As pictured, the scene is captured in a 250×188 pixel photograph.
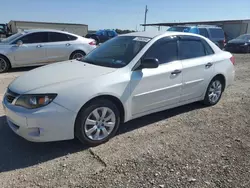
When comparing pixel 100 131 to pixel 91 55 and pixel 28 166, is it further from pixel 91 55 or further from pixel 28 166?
pixel 91 55

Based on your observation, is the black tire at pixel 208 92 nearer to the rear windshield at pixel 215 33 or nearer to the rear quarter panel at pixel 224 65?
the rear quarter panel at pixel 224 65

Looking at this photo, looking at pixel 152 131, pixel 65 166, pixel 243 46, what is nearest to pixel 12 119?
pixel 65 166

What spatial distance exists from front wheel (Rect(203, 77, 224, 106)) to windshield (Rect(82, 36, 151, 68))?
5.97 ft

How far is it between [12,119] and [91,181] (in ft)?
4.43

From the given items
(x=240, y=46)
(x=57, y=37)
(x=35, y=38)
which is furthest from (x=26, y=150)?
(x=240, y=46)

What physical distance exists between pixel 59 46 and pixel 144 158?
695 centimetres

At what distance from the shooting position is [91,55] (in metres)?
4.27

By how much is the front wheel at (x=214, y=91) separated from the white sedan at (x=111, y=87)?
0.12 ft

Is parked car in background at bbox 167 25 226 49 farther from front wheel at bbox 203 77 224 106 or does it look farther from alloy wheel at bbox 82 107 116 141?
alloy wheel at bbox 82 107 116 141

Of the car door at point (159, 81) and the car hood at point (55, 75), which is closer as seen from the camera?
the car hood at point (55, 75)

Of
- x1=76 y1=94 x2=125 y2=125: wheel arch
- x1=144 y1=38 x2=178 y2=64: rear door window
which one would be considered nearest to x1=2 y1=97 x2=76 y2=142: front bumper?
x1=76 y1=94 x2=125 y2=125: wheel arch

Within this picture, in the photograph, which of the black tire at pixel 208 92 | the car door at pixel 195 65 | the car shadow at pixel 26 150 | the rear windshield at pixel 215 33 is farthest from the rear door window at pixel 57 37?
the rear windshield at pixel 215 33

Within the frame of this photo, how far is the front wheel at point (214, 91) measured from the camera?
4.87 meters

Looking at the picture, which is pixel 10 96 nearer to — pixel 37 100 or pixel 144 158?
pixel 37 100
